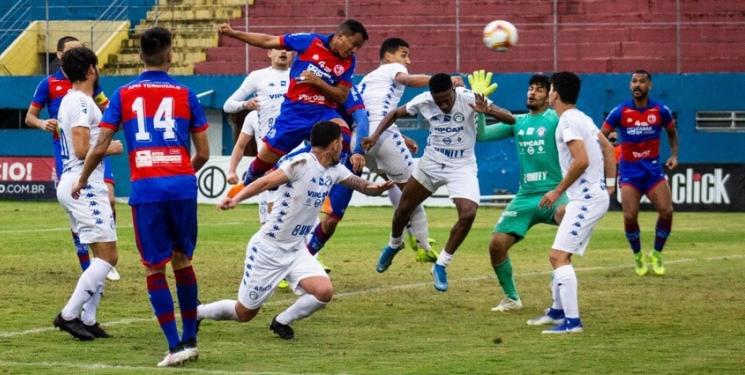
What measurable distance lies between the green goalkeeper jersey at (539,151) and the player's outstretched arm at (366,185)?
2895mm

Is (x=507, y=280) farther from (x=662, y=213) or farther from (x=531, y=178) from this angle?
(x=662, y=213)

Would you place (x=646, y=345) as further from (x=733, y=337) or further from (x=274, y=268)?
(x=274, y=268)

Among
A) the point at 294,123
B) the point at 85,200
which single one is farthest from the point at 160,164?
the point at 294,123

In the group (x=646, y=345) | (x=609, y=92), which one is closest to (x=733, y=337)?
(x=646, y=345)

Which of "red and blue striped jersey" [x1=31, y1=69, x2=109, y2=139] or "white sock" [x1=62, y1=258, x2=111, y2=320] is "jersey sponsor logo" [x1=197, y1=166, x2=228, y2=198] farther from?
"white sock" [x1=62, y1=258, x2=111, y2=320]

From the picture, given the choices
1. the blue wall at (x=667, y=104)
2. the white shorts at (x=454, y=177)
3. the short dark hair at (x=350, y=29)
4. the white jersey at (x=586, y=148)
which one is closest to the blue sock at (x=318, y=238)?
the white shorts at (x=454, y=177)

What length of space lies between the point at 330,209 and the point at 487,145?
19670 millimetres

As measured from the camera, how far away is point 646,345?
1198cm

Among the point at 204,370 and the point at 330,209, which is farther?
the point at 330,209

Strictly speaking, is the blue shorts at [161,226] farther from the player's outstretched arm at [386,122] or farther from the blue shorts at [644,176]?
the blue shorts at [644,176]

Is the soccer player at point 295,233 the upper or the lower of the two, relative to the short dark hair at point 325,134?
lower

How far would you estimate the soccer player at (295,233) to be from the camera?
11898mm

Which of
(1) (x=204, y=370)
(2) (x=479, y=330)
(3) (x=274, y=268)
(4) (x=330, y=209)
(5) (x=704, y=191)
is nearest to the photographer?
(1) (x=204, y=370)

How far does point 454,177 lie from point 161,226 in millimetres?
5743
